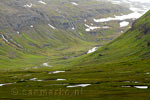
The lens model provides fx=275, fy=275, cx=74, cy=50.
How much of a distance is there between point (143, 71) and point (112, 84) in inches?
1232

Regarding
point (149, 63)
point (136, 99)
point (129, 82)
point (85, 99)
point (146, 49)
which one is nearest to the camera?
point (136, 99)

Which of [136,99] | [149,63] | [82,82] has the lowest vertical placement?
[136,99]

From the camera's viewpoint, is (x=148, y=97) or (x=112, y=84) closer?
(x=148, y=97)

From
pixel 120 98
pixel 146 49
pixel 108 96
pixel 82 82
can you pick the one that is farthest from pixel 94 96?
pixel 146 49

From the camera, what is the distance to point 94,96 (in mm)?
80438

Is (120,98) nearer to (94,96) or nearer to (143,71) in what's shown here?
(94,96)

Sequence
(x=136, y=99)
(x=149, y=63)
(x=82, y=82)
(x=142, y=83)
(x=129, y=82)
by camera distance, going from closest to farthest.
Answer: (x=136, y=99), (x=142, y=83), (x=129, y=82), (x=82, y=82), (x=149, y=63)

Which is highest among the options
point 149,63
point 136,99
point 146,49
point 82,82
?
point 146,49

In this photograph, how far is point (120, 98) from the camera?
240ft

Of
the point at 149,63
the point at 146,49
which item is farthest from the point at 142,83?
the point at 146,49

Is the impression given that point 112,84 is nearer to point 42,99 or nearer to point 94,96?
point 94,96

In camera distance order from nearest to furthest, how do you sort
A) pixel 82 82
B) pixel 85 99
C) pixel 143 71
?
pixel 85 99, pixel 82 82, pixel 143 71

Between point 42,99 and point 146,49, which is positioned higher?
point 146,49

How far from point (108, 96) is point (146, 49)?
127 meters
